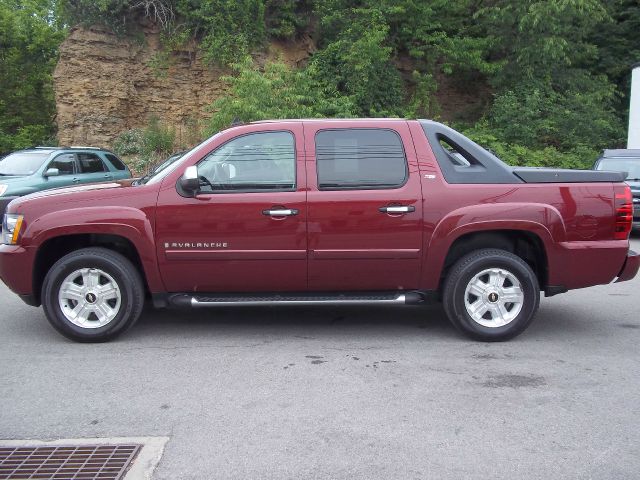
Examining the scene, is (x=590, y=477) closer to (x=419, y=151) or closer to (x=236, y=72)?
(x=419, y=151)

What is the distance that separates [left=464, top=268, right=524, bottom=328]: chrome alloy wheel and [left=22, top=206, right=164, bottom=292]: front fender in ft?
9.15

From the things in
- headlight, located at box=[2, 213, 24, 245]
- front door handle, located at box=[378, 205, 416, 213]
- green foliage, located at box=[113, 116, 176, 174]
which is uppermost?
green foliage, located at box=[113, 116, 176, 174]

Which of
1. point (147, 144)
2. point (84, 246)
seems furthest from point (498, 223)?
point (147, 144)

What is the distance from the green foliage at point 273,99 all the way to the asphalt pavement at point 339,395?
10809mm

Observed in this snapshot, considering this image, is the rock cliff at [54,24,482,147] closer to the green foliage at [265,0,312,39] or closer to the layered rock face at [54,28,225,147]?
the layered rock face at [54,28,225,147]

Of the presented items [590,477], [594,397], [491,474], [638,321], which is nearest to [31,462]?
[491,474]

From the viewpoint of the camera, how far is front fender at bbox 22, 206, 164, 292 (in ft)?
17.7

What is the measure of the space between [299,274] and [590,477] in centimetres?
287

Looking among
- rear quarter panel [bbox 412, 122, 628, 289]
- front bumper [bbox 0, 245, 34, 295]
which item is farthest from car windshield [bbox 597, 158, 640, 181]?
front bumper [bbox 0, 245, 34, 295]

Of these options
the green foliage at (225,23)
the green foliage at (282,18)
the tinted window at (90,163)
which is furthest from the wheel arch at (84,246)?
the green foliage at (282,18)

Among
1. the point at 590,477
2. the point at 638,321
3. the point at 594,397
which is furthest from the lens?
the point at 638,321

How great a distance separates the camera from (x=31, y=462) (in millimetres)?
3510

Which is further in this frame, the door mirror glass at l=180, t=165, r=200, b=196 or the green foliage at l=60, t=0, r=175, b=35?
the green foliage at l=60, t=0, r=175, b=35

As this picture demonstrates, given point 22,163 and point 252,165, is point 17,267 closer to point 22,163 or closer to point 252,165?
point 252,165
